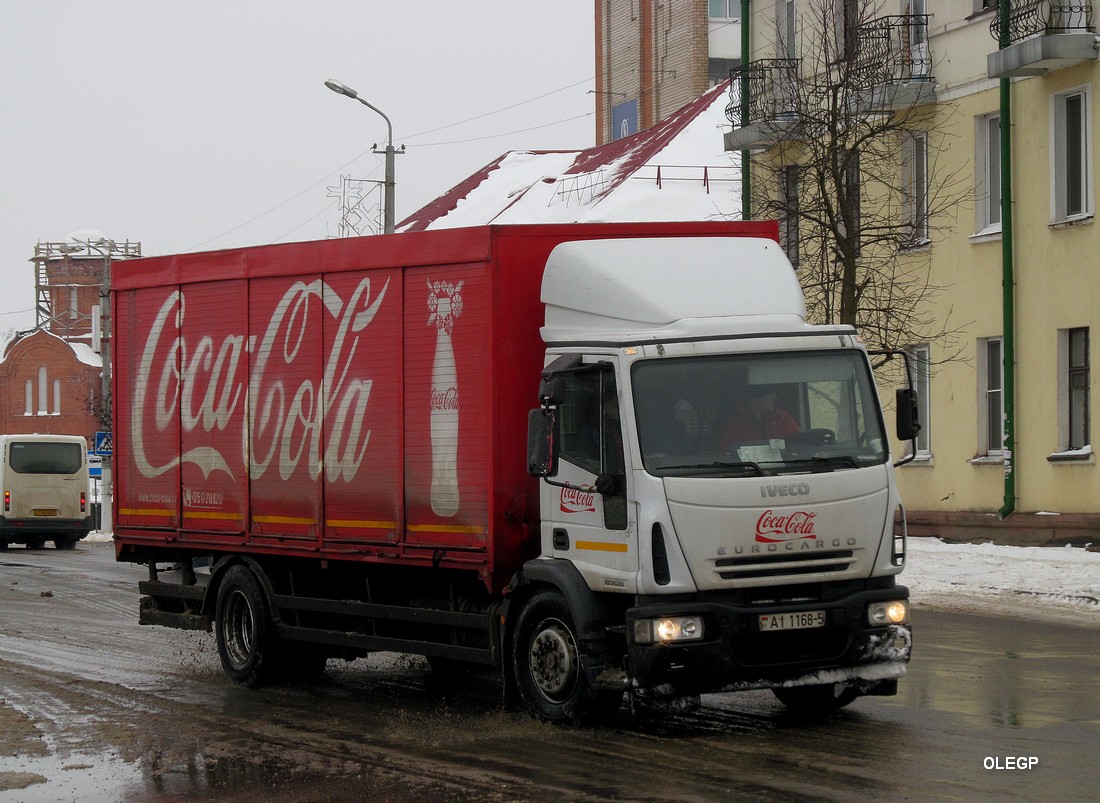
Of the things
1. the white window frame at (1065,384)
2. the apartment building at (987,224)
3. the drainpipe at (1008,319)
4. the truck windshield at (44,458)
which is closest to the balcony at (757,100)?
the apartment building at (987,224)

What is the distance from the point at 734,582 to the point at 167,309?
6538mm

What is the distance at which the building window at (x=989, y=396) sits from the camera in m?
26.0

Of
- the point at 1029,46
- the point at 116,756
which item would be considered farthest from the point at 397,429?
the point at 1029,46

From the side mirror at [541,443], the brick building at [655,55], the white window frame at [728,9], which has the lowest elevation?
the side mirror at [541,443]

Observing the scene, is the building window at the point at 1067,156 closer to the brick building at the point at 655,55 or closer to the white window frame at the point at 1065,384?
the white window frame at the point at 1065,384

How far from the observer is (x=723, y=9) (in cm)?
6309

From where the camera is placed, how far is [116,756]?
31.6 ft

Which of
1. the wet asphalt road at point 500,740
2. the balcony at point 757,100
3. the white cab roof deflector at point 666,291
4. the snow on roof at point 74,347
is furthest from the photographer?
the snow on roof at point 74,347

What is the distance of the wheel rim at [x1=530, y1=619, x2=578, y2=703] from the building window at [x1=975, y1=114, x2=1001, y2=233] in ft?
58.2

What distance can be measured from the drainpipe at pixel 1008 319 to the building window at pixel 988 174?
87 centimetres

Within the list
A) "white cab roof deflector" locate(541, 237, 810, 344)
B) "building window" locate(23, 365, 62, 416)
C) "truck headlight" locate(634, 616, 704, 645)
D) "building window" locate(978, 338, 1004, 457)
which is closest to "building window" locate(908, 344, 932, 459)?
"building window" locate(978, 338, 1004, 457)

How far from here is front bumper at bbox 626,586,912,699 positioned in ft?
30.7

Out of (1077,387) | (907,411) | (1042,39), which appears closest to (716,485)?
(907,411)

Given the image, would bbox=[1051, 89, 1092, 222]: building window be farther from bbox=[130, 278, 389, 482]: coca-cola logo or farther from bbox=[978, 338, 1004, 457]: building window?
bbox=[130, 278, 389, 482]: coca-cola logo
